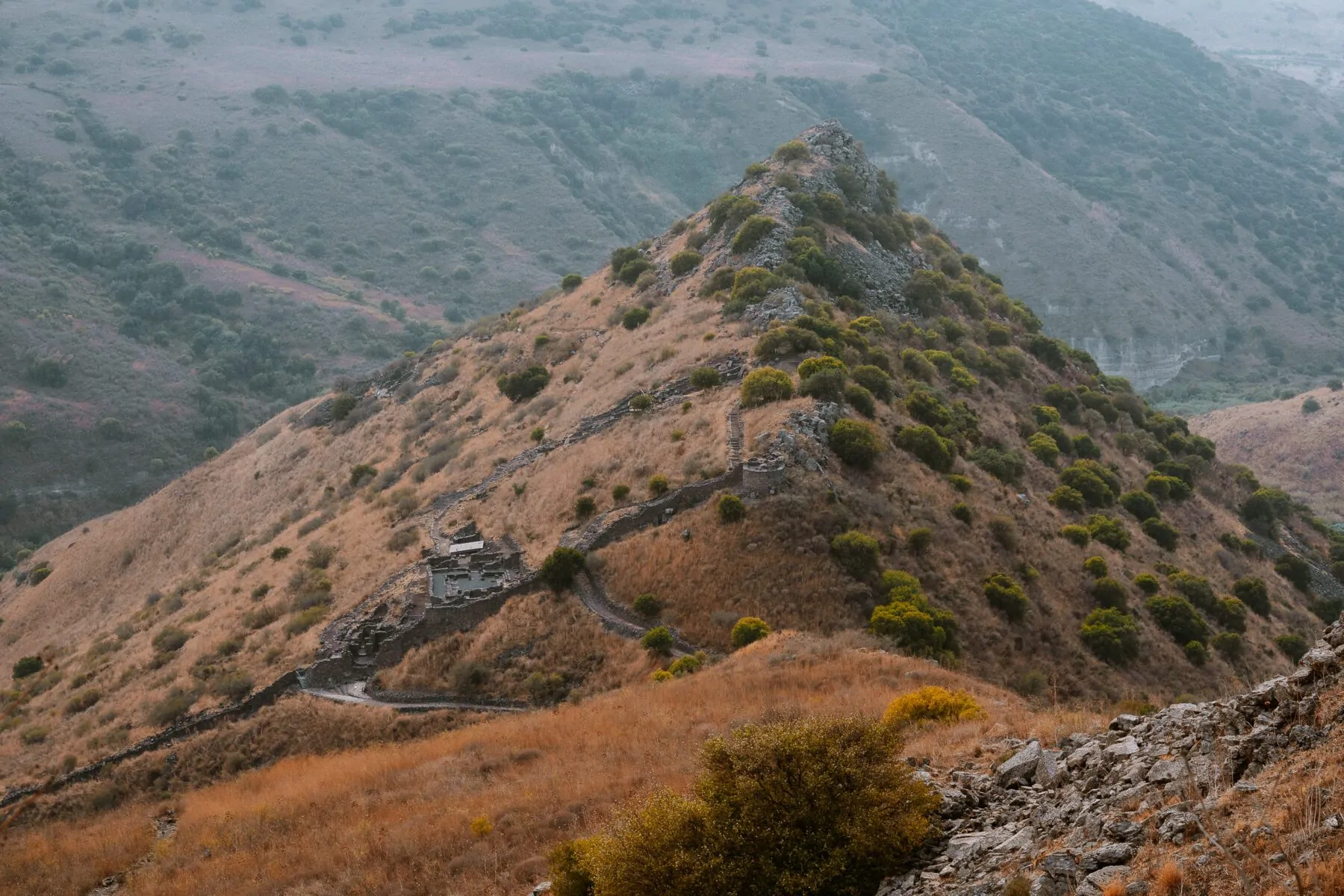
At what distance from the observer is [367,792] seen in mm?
20938

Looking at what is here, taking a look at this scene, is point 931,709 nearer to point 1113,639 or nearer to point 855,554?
point 855,554

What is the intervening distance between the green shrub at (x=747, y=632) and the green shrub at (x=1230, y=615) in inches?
832

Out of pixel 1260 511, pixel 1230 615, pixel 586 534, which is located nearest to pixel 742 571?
pixel 586 534

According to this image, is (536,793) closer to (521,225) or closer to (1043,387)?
(1043,387)

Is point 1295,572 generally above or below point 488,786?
below

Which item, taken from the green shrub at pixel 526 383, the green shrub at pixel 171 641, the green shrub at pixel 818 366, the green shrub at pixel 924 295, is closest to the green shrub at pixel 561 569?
the green shrub at pixel 818 366

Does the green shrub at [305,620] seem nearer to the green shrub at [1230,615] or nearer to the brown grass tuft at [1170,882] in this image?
the brown grass tuft at [1170,882]

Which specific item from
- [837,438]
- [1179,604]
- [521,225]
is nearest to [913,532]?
[837,438]

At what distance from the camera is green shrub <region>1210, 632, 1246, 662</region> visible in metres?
36.2

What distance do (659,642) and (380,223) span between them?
141 metres

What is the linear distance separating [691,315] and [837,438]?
60.6 ft

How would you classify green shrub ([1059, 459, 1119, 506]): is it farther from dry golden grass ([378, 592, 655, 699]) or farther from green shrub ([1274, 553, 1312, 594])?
dry golden grass ([378, 592, 655, 699])

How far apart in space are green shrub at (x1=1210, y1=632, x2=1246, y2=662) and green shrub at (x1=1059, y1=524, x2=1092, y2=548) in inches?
214

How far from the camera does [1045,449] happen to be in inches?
1887
